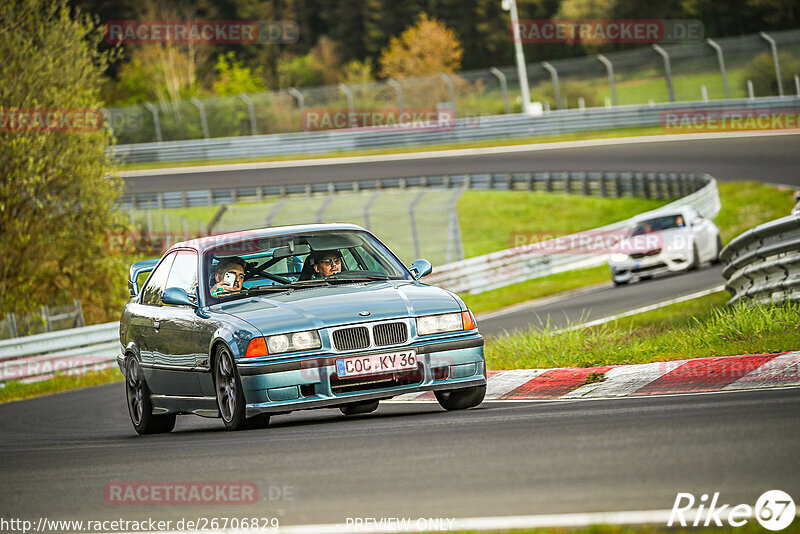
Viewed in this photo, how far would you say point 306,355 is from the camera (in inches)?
323

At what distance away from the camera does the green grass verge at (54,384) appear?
62.1 feet

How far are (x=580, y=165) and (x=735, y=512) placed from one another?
3764cm

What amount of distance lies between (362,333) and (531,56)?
8411 centimetres

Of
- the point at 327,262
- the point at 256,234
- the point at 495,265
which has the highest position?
the point at 256,234

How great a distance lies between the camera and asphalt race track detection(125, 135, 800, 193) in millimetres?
35938

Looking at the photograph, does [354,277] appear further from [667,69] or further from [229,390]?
[667,69]

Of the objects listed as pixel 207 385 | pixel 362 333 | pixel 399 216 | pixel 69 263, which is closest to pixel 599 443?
pixel 362 333

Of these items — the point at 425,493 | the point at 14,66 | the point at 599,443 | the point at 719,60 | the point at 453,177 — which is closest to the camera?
the point at 425,493

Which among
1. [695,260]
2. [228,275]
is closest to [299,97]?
[695,260]

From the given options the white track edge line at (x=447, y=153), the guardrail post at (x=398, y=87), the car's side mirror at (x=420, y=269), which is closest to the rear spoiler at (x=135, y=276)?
the car's side mirror at (x=420, y=269)

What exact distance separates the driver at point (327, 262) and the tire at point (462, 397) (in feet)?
4.38

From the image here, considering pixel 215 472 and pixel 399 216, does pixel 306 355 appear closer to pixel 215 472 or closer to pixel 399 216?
pixel 215 472

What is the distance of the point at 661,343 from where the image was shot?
10.3m

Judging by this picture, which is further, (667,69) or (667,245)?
(667,69)
